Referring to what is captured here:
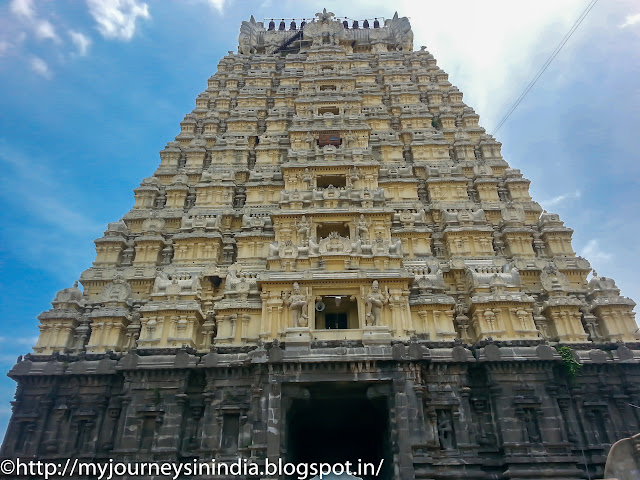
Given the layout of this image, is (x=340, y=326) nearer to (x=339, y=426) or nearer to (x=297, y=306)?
(x=297, y=306)

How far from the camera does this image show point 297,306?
19.9 metres

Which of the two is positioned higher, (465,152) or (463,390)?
(465,152)

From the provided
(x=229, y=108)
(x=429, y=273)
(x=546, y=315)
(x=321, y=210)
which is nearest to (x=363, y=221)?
(x=321, y=210)

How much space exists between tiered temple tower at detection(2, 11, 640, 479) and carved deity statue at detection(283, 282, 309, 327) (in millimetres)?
138

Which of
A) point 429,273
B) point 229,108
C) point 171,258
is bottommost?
point 429,273

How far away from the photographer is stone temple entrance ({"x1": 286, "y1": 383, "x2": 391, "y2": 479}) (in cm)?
1816

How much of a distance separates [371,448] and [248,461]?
810 cm

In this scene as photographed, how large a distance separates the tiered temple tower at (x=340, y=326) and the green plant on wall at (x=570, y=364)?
12 cm

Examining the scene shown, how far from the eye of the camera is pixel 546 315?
22.2m

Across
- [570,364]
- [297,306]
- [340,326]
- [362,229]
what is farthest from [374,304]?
Answer: [570,364]

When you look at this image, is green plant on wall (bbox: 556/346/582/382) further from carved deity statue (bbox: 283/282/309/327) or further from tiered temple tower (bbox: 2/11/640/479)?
carved deity statue (bbox: 283/282/309/327)

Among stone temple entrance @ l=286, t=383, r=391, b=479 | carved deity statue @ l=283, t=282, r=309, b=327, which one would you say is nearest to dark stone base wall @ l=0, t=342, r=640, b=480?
stone temple entrance @ l=286, t=383, r=391, b=479

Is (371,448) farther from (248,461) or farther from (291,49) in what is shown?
(291,49)

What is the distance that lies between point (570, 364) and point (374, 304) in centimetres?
844
